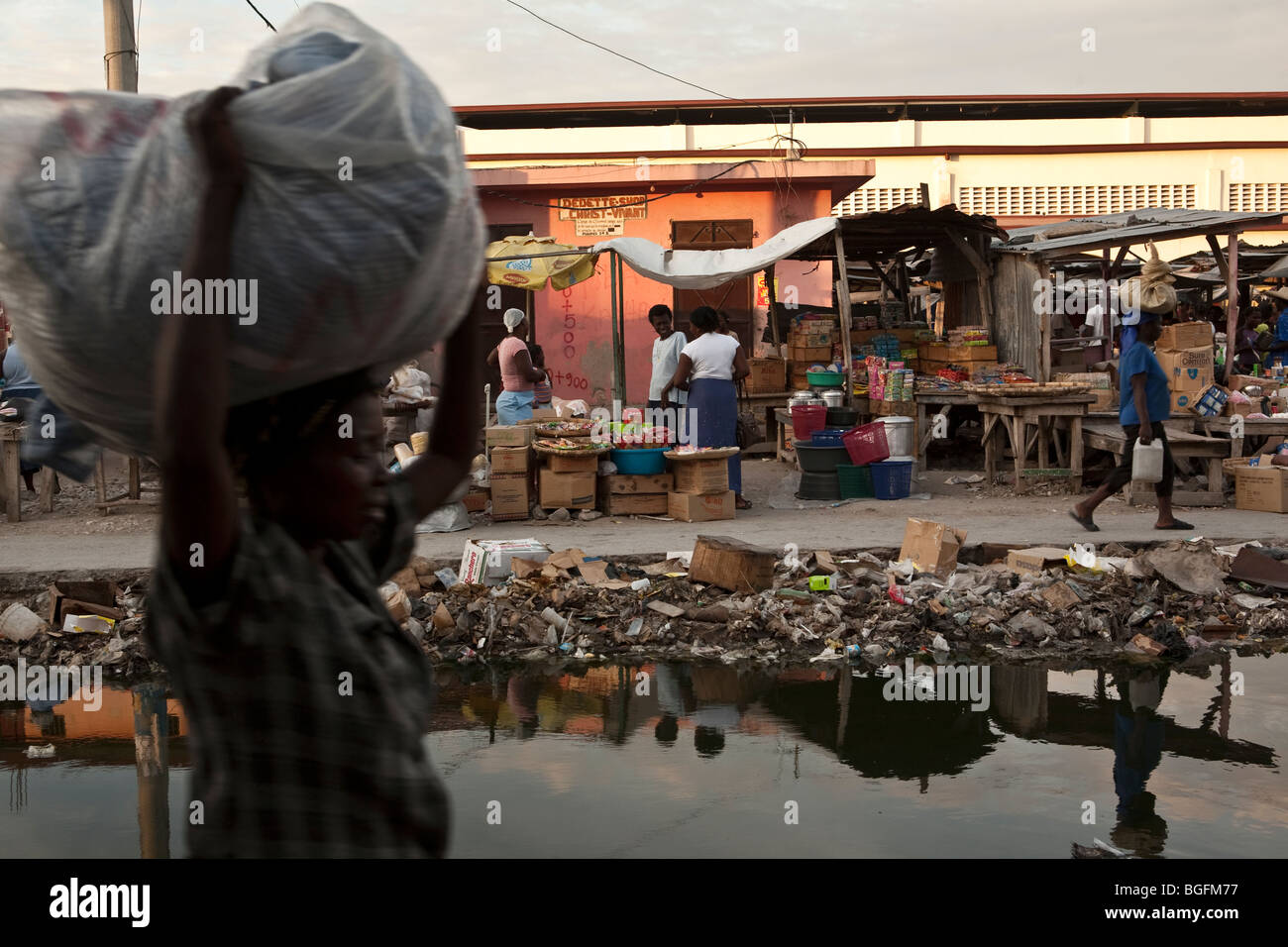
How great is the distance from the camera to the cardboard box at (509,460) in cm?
951

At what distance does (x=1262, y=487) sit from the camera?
9.46m

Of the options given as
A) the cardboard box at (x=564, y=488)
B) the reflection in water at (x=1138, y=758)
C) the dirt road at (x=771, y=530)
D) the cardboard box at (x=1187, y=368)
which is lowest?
the reflection in water at (x=1138, y=758)

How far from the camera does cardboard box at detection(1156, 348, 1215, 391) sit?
10789 millimetres

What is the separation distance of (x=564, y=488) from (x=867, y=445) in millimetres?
2781

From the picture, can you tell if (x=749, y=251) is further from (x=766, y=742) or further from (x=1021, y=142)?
(x=1021, y=142)

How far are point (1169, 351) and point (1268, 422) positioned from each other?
1069mm

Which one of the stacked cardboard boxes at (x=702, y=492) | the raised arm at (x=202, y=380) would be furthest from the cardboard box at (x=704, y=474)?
the raised arm at (x=202, y=380)

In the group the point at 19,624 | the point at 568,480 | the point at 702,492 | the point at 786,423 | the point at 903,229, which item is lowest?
the point at 19,624

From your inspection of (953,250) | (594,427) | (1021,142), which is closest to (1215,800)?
(594,427)

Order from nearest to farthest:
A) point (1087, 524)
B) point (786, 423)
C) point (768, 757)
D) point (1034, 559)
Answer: point (768, 757) → point (1034, 559) → point (1087, 524) → point (786, 423)

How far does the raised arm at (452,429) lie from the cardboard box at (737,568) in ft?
18.5

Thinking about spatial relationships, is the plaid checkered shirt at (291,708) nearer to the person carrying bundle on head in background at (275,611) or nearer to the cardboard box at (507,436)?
the person carrying bundle on head in background at (275,611)

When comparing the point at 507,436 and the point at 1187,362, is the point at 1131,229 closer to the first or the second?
the point at 1187,362

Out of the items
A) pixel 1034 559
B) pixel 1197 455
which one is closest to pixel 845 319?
pixel 1197 455
